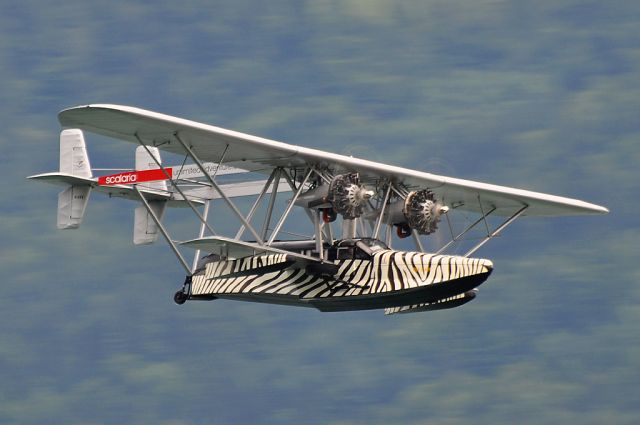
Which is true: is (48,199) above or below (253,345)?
above

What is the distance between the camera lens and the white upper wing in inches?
1298

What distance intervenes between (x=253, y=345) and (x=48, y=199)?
24953 millimetres

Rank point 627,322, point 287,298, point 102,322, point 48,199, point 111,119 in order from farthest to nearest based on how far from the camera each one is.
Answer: point 48,199
point 102,322
point 627,322
point 287,298
point 111,119

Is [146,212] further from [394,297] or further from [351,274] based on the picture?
[394,297]

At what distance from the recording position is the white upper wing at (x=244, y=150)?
33.0 m

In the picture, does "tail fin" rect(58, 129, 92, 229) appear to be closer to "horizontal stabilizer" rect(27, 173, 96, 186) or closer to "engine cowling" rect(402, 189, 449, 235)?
"horizontal stabilizer" rect(27, 173, 96, 186)

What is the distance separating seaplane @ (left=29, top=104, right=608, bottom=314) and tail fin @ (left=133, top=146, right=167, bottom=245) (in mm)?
498

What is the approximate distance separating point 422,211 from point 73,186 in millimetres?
9827

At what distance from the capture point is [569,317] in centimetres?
7775

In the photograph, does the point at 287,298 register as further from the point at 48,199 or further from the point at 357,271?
the point at 48,199

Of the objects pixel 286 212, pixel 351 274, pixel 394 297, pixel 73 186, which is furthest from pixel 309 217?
pixel 73 186

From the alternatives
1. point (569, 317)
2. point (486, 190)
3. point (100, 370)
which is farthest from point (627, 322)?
point (486, 190)

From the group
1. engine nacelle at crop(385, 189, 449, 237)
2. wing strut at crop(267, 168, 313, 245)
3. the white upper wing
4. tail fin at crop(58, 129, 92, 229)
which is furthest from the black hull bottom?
tail fin at crop(58, 129, 92, 229)

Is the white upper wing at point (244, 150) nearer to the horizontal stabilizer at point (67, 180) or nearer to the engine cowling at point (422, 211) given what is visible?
the engine cowling at point (422, 211)
